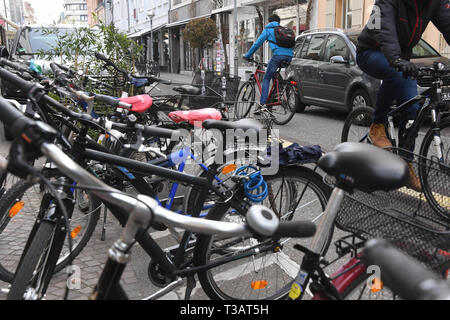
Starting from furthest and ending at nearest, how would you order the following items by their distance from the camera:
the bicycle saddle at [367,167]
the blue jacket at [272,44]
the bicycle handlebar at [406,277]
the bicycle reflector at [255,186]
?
the blue jacket at [272,44], the bicycle reflector at [255,186], the bicycle saddle at [367,167], the bicycle handlebar at [406,277]

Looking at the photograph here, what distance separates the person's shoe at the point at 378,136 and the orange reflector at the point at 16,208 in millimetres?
2946

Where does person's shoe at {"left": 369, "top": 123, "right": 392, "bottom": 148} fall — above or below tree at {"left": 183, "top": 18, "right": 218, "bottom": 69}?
below

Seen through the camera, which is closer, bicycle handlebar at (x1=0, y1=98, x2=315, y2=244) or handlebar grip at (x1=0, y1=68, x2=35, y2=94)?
bicycle handlebar at (x1=0, y1=98, x2=315, y2=244)

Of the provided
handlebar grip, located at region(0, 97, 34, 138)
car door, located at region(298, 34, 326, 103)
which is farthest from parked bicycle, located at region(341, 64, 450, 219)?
car door, located at region(298, 34, 326, 103)

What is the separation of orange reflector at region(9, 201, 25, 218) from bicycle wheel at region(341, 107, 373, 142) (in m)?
3.18

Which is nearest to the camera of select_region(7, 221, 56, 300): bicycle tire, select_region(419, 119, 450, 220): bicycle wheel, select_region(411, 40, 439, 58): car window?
select_region(7, 221, 56, 300): bicycle tire

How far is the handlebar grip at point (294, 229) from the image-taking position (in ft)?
4.15

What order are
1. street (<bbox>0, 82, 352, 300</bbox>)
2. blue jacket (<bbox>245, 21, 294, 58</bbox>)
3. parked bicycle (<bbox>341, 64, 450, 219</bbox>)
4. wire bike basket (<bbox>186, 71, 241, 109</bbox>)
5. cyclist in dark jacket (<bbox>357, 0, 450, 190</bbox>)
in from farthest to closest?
blue jacket (<bbox>245, 21, 294, 58</bbox>)
wire bike basket (<bbox>186, 71, 241, 109</bbox>)
cyclist in dark jacket (<bbox>357, 0, 450, 190</bbox>)
parked bicycle (<bbox>341, 64, 450, 219</bbox>)
street (<bbox>0, 82, 352, 300</bbox>)

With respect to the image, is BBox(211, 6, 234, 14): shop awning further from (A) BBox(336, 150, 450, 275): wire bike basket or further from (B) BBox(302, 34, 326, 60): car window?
(A) BBox(336, 150, 450, 275): wire bike basket

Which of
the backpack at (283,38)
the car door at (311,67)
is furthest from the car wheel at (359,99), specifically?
the backpack at (283,38)

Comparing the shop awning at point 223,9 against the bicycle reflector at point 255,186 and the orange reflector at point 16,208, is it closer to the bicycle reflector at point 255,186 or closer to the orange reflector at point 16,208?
the orange reflector at point 16,208

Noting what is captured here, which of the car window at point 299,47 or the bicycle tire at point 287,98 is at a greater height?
the car window at point 299,47

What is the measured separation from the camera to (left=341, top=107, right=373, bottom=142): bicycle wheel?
15.1ft
